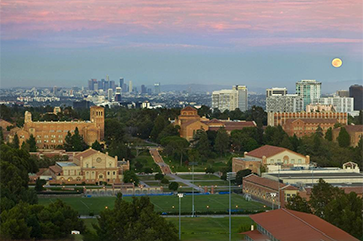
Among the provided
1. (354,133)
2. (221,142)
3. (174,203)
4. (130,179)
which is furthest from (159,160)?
(174,203)

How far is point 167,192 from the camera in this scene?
2489 inches

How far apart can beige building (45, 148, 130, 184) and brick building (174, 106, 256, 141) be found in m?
22.3

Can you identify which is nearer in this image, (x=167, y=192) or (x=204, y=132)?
(x=167, y=192)

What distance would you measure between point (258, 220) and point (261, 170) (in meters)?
28.2

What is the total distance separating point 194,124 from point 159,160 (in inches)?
532

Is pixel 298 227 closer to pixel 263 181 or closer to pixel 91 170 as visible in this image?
pixel 263 181

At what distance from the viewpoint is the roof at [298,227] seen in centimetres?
3519

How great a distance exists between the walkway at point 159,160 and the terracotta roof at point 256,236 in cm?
3396

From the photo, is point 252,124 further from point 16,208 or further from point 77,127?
point 16,208

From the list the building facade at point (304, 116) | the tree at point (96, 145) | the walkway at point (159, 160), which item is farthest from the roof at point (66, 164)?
the building facade at point (304, 116)

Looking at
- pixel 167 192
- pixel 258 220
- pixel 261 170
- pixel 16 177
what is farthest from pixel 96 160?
pixel 258 220

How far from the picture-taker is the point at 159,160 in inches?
3162

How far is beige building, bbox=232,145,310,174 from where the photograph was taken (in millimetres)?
71025

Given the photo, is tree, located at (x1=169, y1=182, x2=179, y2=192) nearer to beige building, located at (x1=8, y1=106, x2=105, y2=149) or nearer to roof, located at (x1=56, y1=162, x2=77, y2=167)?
roof, located at (x1=56, y1=162, x2=77, y2=167)
